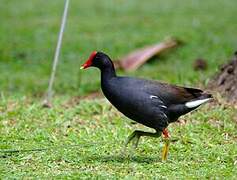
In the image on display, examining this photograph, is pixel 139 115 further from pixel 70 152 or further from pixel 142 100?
pixel 70 152

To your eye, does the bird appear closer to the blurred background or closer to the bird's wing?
the bird's wing

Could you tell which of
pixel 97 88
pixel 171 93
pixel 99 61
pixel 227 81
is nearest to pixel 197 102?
pixel 171 93

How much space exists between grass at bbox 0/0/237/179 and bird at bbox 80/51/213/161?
427 mm

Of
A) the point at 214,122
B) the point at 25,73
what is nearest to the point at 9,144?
the point at 214,122

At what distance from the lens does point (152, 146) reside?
7320 millimetres

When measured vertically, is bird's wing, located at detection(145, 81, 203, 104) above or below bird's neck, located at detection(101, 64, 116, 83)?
below

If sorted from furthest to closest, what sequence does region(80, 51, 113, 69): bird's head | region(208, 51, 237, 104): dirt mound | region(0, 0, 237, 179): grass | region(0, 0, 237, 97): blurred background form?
region(0, 0, 237, 97): blurred background, region(208, 51, 237, 104): dirt mound, region(80, 51, 113, 69): bird's head, region(0, 0, 237, 179): grass

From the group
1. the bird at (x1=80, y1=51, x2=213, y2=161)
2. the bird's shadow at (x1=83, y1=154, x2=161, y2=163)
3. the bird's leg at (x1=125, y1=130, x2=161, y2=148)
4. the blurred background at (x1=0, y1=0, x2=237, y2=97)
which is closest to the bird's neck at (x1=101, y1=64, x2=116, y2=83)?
the bird at (x1=80, y1=51, x2=213, y2=161)

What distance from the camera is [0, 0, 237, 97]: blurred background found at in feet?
37.8

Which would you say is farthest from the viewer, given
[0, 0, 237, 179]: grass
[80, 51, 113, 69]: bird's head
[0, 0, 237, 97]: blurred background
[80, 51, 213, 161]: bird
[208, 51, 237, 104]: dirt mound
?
[0, 0, 237, 97]: blurred background

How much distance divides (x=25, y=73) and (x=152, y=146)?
5340 mm

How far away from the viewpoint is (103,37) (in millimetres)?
14727

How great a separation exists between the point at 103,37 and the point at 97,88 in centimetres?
415

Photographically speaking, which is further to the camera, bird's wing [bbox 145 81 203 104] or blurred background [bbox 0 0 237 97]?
blurred background [bbox 0 0 237 97]
